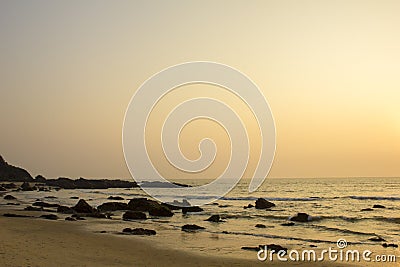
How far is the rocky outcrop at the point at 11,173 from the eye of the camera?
5205 inches

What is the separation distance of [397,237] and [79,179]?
134 m

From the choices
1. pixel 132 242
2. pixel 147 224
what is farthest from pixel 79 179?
pixel 132 242

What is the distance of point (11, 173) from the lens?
5369 inches

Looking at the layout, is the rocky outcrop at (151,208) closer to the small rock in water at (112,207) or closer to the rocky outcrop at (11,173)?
→ the small rock in water at (112,207)

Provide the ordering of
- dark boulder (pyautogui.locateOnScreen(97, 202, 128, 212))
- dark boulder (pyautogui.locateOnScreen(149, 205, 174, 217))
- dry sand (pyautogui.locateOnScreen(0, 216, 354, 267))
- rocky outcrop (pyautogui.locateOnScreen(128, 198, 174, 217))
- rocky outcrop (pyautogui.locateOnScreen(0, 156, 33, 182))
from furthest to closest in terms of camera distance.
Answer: rocky outcrop (pyautogui.locateOnScreen(0, 156, 33, 182)) < dark boulder (pyautogui.locateOnScreen(97, 202, 128, 212)) < rocky outcrop (pyautogui.locateOnScreen(128, 198, 174, 217)) < dark boulder (pyautogui.locateOnScreen(149, 205, 174, 217)) < dry sand (pyautogui.locateOnScreen(0, 216, 354, 267))

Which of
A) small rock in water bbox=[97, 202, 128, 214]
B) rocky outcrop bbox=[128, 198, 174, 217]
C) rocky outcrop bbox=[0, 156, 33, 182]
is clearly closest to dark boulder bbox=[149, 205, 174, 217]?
rocky outcrop bbox=[128, 198, 174, 217]

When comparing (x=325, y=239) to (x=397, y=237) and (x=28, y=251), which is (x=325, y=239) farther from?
(x=28, y=251)

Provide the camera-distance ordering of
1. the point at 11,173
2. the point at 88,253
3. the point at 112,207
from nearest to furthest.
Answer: the point at 88,253 < the point at 112,207 < the point at 11,173

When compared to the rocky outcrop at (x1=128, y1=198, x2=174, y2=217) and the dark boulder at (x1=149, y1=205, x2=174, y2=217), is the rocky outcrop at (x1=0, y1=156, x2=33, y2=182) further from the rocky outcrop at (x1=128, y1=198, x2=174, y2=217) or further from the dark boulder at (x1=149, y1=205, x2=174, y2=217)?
the dark boulder at (x1=149, y1=205, x2=174, y2=217)

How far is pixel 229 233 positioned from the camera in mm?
28703

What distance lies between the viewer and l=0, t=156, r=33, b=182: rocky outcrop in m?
132

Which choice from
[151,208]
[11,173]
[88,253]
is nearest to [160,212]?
[151,208]

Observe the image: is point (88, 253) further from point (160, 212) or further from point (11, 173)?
Result: point (11, 173)

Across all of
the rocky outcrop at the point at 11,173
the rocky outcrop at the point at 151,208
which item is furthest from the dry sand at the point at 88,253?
the rocky outcrop at the point at 11,173
